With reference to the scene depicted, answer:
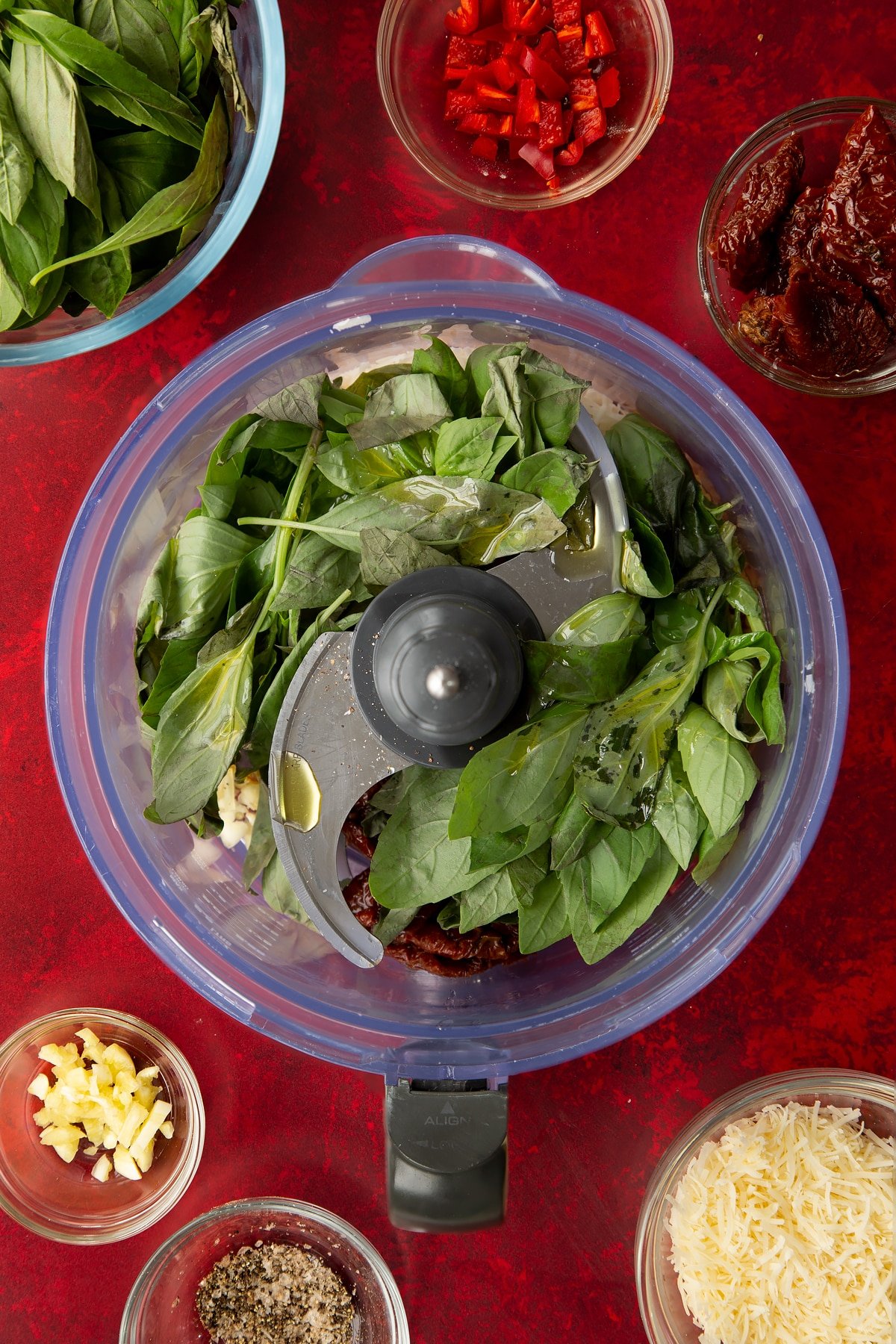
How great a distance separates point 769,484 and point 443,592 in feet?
1.08

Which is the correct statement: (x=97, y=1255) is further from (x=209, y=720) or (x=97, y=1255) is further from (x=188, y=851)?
(x=209, y=720)

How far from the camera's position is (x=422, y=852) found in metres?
0.85

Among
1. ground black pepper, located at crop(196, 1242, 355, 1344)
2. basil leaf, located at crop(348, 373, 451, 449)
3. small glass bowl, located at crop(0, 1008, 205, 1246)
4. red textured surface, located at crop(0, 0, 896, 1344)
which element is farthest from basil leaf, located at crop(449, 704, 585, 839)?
ground black pepper, located at crop(196, 1242, 355, 1344)

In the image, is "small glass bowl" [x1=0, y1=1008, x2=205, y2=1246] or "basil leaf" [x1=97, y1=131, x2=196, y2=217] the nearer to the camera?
"basil leaf" [x1=97, y1=131, x2=196, y2=217]

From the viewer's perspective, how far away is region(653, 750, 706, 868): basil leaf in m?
0.83

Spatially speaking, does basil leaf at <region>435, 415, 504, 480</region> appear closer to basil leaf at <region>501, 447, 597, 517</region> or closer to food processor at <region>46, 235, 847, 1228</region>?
basil leaf at <region>501, 447, 597, 517</region>

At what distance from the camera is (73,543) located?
3.09 ft

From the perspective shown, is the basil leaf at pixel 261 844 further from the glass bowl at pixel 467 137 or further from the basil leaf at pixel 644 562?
the glass bowl at pixel 467 137

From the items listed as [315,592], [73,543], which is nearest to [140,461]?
[73,543]

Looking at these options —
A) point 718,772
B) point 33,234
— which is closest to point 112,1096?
point 718,772

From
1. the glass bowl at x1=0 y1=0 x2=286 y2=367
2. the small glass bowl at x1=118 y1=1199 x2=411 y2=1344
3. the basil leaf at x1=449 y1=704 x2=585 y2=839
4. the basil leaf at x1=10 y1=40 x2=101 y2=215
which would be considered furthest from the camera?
the small glass bowl at x1=118 y1=1199 x2=411 y2=1344

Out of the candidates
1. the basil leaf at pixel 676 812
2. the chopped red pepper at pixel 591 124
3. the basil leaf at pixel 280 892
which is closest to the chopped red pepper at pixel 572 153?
the chopped red pepper at pixel 591 124

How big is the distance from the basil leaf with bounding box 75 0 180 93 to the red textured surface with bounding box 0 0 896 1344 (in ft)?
0.58

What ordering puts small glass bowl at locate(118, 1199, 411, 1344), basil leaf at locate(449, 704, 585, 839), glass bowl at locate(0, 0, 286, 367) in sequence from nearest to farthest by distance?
1. basil leaf at locate(449, 704, 585, 839)
2. glass bowl at locate(0, 0, 286, 367)
3. small glass bowl at locate(118, 1199, 411, 1344)
